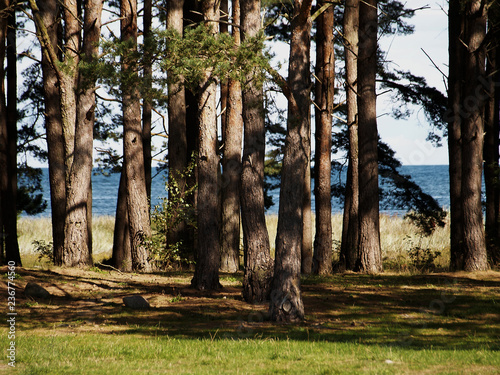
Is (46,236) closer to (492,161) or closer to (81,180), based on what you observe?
(81,180)

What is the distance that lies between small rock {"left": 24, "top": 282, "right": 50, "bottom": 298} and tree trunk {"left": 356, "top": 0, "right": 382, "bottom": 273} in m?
7.66

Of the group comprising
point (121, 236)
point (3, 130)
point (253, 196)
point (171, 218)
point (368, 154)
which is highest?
point (3, 130)

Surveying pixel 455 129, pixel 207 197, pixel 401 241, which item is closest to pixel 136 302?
pixel 207 197

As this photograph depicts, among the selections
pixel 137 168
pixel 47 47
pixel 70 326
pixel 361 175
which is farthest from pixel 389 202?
pixel 70 326

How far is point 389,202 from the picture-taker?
2006 cm

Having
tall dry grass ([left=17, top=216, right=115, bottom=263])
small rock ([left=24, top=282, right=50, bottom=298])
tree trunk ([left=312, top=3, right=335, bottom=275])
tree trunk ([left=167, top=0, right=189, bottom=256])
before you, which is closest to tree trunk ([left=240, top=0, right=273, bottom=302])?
small rock ([left=24, top=282, right=50, bottom=298])

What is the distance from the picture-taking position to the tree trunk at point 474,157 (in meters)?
12.9

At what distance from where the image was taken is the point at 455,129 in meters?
15.1

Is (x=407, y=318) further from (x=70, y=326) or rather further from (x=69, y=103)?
(x=69, y=103)

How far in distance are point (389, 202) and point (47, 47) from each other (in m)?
13.1

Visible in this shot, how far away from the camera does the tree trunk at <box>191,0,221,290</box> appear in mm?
10383

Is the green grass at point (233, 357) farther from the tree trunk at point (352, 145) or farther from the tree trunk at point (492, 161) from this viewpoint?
the tree trunk at point (492, 161)

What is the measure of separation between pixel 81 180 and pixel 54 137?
88.8 inches

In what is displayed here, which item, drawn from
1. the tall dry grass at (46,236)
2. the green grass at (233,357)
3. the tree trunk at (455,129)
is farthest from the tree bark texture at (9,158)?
the tree trunk at (455,129)
